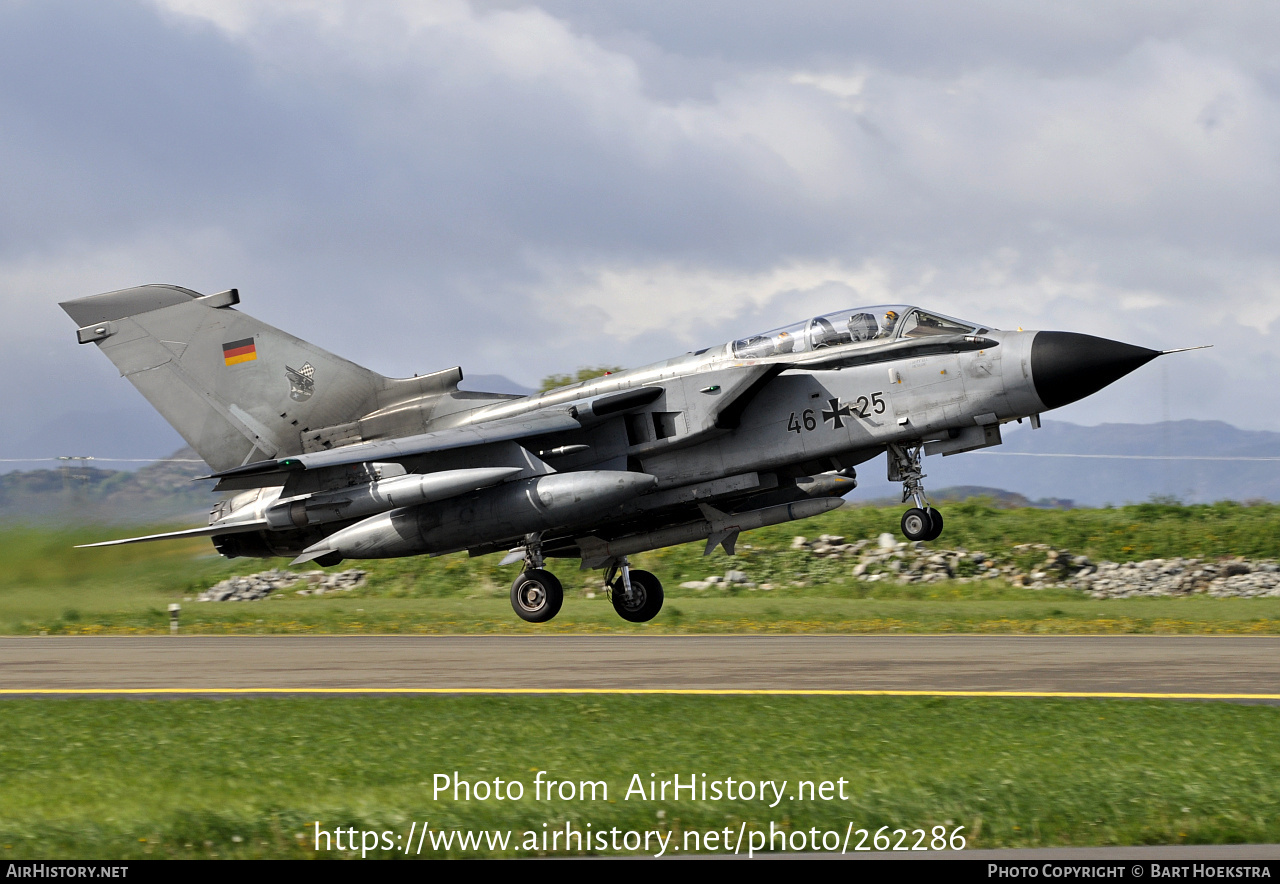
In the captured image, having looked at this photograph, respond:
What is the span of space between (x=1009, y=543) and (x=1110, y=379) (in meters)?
17.4

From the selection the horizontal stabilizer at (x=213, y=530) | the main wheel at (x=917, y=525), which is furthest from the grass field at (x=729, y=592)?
the main wheel at (x=917, y=525)

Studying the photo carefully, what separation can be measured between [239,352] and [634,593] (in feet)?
23.9

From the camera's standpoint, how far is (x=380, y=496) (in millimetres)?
17266

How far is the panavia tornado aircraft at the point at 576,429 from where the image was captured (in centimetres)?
1641

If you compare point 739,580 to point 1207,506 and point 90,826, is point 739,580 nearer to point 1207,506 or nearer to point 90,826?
point 1207,506

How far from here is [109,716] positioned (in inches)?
489

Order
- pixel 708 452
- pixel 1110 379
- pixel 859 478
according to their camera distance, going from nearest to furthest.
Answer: pixel 1110 379, pixel 708 452, pixel 859 478

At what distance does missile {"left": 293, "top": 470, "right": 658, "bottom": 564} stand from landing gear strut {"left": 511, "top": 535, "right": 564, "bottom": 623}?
3.88 feet

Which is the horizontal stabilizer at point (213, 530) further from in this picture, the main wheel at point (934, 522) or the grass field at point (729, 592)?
the main wheel at point (934, 522)

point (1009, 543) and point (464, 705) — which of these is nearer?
point (464, 705)

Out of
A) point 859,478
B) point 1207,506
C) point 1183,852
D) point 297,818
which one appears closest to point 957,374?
point 859,478

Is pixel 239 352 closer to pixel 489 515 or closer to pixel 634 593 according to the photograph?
pixel 489 515

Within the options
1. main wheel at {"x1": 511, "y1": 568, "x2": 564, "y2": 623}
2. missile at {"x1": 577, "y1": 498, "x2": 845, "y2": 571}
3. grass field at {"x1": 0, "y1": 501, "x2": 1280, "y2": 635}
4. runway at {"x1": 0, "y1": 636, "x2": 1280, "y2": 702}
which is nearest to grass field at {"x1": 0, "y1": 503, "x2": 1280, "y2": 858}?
runway at {"x1": 0, "y1": 636, "x2": 1280, "y2": 702}

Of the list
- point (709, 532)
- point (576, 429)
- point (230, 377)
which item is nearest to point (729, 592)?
point (709, 532)
